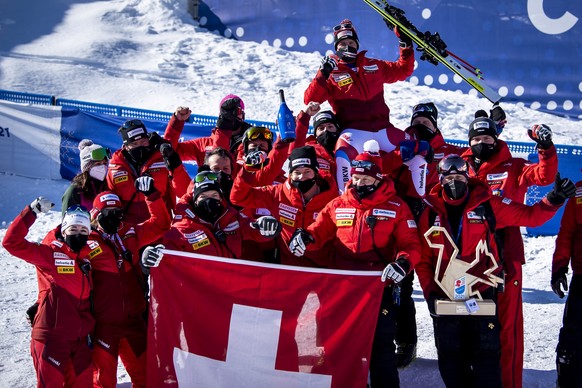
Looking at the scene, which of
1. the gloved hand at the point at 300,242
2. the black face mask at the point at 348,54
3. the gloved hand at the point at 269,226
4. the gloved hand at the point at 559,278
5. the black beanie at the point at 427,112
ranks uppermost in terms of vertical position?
the black face mask at the point at 348,54

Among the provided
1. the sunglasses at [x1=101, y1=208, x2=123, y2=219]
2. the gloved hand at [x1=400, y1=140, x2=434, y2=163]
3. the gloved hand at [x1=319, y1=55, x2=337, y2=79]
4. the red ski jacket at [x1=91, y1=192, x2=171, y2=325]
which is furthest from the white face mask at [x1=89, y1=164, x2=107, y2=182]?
the gloved hand at [x1=400, y1=140, x2=434, y2=163]

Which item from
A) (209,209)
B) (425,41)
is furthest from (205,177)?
(425,41)

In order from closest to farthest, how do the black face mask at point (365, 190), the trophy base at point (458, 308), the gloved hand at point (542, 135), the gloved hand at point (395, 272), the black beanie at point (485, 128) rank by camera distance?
the gloved hand at point (395, 272) → the trophy base at point (458, 308) → the black face mask at point (365, 190) → the gloved hand at point (542, 135) → the black beanie at point (485, 128)

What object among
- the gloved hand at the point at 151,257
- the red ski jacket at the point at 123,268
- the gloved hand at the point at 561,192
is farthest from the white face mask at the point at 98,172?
the gloved hand at the point at 561,192

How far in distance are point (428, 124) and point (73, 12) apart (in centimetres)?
1422

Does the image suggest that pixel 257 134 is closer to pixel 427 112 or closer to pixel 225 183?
pixel 225 183

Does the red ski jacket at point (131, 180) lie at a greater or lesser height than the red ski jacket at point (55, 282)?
greater

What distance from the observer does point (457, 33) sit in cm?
1409

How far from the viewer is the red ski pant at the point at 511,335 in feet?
19.6

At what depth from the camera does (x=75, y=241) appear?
564 centimetres

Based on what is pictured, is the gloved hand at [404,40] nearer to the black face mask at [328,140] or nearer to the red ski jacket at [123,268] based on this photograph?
the black face mask at [328,140]

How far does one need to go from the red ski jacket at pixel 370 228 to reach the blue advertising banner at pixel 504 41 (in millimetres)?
9074

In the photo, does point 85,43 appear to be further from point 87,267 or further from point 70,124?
point 87,267

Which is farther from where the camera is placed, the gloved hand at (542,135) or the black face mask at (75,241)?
the gloved hand at (542,135)
